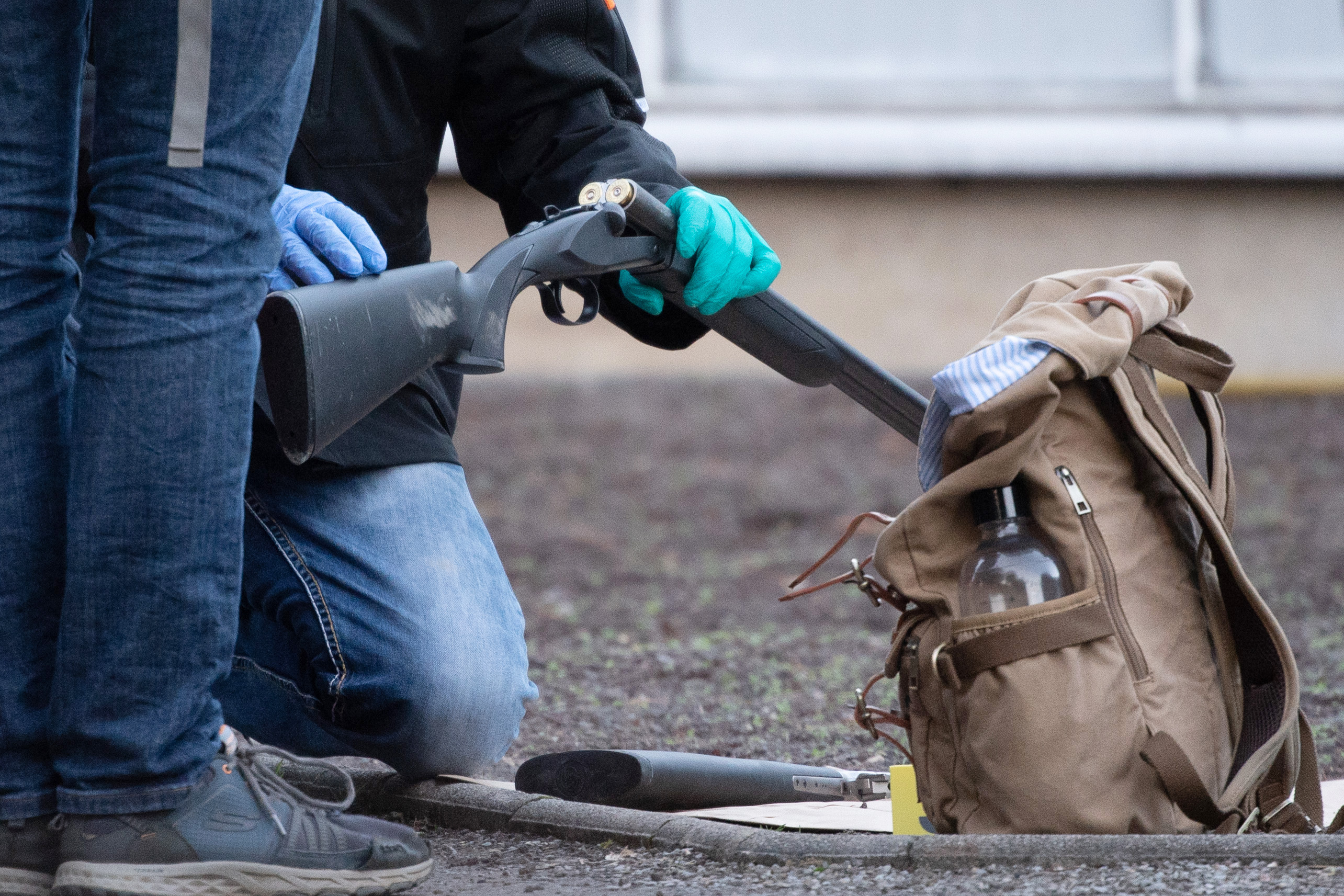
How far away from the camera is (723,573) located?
404 centimetres

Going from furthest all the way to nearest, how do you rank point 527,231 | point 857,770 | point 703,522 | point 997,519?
point 703,522
point 857,770
point 527,231
point 997,519

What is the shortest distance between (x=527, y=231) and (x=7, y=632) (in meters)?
0.75

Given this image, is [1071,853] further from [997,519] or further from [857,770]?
[857,770]

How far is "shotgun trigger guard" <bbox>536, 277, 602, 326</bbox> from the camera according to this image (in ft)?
6.11

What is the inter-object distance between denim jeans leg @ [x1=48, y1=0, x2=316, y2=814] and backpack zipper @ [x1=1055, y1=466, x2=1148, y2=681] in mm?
854

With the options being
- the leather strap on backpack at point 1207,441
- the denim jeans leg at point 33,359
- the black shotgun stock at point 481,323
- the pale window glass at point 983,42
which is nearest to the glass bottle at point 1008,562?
the leather strap on backpack at point 1207,441

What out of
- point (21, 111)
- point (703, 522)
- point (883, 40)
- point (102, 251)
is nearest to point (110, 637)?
point (102, 251)

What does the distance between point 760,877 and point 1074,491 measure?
517 millimetres

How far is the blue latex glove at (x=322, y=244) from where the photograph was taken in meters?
1.60

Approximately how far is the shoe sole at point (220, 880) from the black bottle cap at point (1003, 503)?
0.69 m

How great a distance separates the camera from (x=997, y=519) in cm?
158

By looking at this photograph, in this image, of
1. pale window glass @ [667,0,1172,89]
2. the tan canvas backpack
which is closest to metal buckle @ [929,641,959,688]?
the tan canvas backpack

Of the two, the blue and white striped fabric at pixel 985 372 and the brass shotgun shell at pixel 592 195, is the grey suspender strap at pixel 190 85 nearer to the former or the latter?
the brass shotgun shell at pixel 592 195

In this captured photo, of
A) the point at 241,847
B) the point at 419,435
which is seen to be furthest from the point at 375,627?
the point at 241,847
